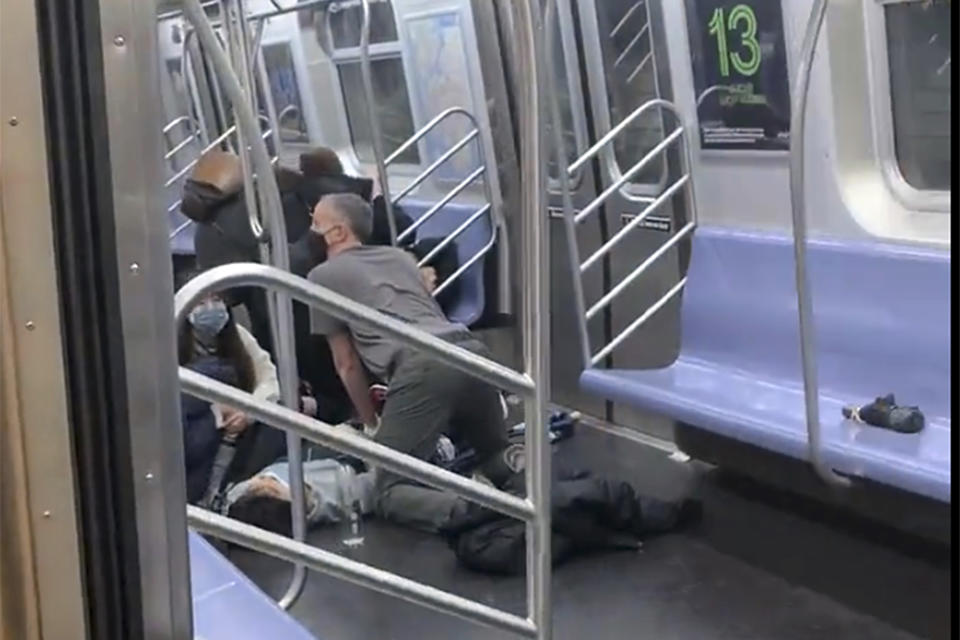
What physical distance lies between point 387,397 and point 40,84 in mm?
3170

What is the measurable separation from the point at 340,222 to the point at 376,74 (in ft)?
5.55

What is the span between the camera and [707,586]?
10.8 feet

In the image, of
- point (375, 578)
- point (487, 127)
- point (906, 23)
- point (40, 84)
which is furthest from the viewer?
point (487, 127)

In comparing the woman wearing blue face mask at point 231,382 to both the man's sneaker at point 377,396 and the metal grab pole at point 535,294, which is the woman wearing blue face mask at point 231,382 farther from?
the metal grab pole at point 535,294

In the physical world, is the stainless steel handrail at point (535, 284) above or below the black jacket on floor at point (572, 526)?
above

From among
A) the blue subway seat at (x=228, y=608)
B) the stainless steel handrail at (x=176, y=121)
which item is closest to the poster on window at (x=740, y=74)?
the blue subway seat at (x=228, y=608)

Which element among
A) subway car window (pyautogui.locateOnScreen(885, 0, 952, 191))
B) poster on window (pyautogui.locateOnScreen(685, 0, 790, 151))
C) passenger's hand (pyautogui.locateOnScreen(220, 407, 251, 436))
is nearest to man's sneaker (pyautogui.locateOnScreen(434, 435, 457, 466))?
passenger's hand (pyautogui.locateOnScreen(220, 407, 251, 436))

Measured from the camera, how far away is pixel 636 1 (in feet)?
14.1

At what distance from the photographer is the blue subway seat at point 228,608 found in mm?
1472

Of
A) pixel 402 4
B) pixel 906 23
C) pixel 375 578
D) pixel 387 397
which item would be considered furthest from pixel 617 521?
pixel 402 4

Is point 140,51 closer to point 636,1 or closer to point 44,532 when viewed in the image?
Answer: point 44,532

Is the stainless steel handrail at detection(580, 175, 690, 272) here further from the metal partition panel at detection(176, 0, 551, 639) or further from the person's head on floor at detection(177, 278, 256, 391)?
the metal partition panel at detection(176, 0, 551, 639)

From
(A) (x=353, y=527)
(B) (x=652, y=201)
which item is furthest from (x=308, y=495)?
(B) (x=652, y=201)

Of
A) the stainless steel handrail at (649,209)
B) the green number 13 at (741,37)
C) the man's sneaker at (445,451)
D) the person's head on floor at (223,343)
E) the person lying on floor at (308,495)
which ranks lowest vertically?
the man's sneaker at (445,451)
